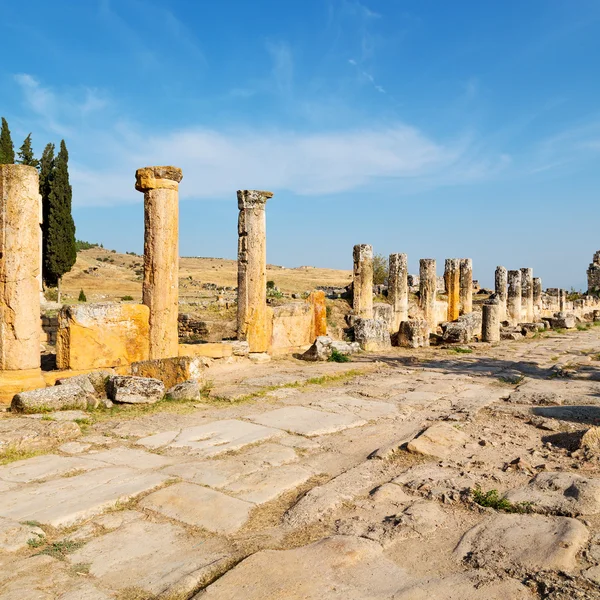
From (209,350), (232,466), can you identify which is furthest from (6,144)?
(232,466)

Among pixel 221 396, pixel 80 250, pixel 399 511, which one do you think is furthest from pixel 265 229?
pixel 80 250

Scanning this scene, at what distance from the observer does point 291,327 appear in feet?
42.4

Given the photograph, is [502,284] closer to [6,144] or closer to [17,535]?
[17,535]

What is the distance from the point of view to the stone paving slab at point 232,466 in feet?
14.0

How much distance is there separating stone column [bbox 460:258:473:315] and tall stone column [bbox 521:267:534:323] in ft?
17.3

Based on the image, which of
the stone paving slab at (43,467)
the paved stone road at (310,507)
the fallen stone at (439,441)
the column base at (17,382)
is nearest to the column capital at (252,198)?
the column base at (17,382)

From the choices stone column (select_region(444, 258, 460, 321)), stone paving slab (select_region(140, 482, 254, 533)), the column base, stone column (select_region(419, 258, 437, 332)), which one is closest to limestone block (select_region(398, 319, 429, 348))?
stone column (select_region(419, 258, 437, 332))

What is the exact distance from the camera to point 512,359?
1264cm

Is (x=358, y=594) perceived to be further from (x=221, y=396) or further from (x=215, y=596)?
(x=221, y=396)

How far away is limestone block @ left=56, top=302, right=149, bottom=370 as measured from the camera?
8312 mm

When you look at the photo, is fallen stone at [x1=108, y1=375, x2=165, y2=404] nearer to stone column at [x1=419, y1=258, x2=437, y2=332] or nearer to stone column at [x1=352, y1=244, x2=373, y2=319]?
stone column at [x1=352, y1=244, x2=373, y2=319]

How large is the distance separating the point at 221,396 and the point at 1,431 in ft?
9.21

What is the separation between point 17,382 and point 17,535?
442 centimetres

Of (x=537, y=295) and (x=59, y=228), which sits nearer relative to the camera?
(x=537, y=295)
